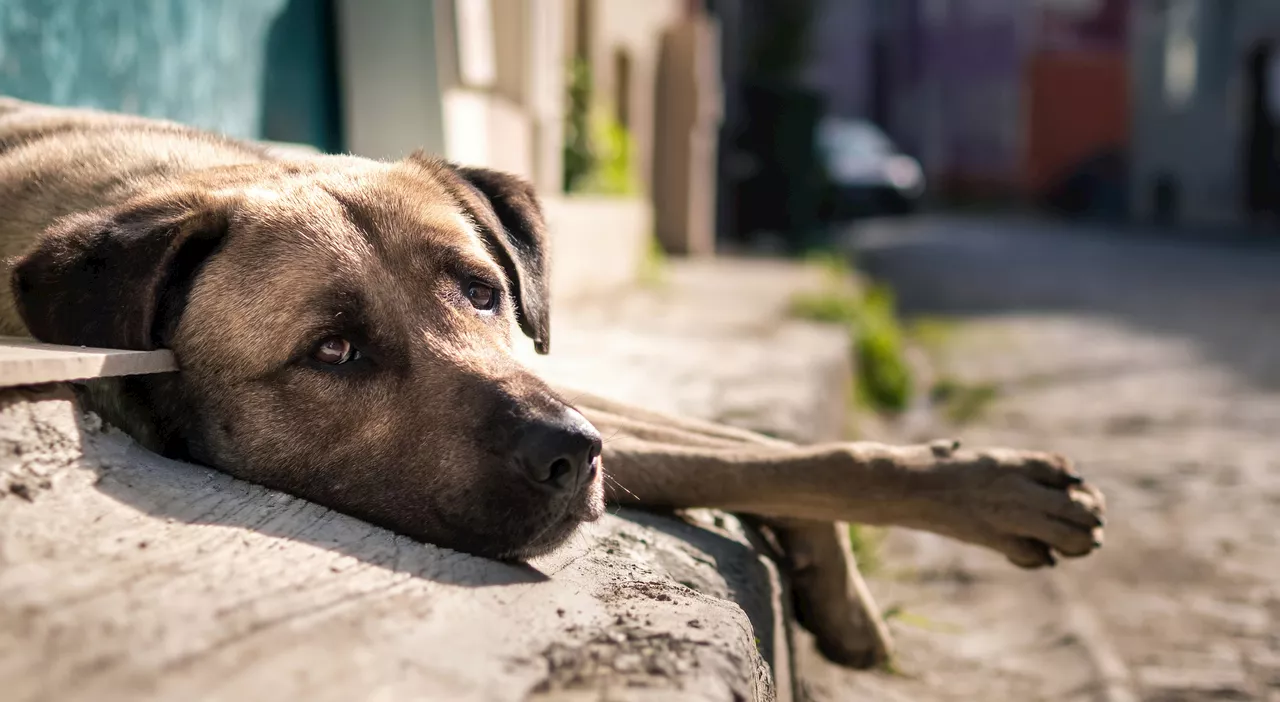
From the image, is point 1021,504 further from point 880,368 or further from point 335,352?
point 880,368

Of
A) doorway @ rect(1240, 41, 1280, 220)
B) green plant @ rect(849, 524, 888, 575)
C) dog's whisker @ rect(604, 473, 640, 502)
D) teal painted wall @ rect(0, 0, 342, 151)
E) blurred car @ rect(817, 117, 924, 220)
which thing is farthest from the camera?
doorway @ rect(1240, 41, 1280, 220)

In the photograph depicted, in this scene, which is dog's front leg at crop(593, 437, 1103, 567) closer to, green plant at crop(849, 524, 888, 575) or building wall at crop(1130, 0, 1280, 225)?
green plant at crop(849, 524, 888, 575)

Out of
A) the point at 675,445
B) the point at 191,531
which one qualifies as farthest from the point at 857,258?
the point at 191,531

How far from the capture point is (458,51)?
220 inches

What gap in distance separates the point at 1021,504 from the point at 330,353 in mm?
1466

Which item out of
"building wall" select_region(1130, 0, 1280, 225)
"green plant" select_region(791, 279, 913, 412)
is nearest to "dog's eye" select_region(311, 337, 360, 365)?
"green plant" select_region(791, 279, 913, 412)

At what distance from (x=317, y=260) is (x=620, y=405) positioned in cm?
98

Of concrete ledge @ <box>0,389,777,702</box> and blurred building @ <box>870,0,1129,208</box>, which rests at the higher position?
blurred building @ <box>870,0,1129,208</box>

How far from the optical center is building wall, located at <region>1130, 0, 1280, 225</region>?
78.3ft

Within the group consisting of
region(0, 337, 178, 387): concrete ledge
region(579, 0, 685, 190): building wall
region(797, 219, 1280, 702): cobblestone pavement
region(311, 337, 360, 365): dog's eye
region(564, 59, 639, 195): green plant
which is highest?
region(579, 0, 685, 190): building wall

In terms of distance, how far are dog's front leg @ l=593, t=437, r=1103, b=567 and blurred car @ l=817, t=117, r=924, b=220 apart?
19.5 m

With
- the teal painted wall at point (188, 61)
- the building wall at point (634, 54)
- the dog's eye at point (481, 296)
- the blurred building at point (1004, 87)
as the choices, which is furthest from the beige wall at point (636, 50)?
the blurred building at point (1004, 87)

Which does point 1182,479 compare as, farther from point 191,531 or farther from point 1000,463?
point 191,531

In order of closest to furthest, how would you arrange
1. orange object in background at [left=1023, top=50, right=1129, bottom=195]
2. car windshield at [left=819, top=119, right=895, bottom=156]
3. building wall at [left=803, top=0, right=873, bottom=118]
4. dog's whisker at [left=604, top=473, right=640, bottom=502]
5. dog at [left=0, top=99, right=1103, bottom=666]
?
dog at [left=0, top=99, right=1103, bottom=666] < dog's whisker at [left=604, top=473, right=640, bottom=502] < car windshield at [left=819, top=119, right=895, bottom=156] < building wall at [left=803, top=0, right=873, bottom=118] < orange object in background at [left=1023, top=50, right=1129, bottom=195]
